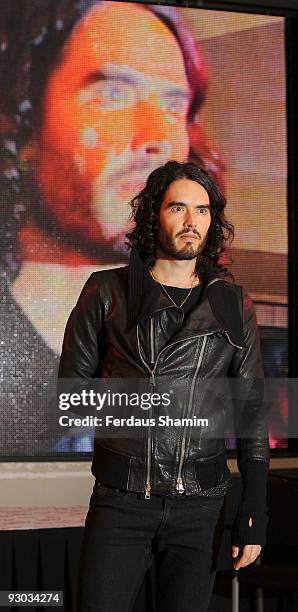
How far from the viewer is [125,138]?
4320 millimetres

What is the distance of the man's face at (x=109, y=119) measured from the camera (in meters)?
4.25

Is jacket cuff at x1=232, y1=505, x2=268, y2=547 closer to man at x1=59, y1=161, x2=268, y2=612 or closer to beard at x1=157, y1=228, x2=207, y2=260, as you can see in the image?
man at x1=59, y1=161, x2=268, y2=612

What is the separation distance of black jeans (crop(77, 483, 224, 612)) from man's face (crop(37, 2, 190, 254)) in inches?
102

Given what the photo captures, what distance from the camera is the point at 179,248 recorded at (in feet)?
5.99

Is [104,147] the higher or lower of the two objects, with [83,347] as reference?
higher

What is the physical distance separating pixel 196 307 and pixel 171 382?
0.16 meters

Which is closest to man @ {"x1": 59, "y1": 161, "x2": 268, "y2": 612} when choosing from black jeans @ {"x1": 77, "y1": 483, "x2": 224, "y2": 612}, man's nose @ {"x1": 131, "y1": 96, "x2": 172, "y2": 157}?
black jeans @ {"x1": 77, "y1": 483, "x2": 224, "y2": 612}

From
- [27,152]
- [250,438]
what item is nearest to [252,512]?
[250,438]

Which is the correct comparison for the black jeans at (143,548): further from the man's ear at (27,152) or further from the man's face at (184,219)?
the man's ear at (27,152)

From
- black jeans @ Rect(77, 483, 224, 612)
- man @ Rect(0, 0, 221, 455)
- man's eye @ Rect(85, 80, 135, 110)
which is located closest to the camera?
black jeans @ Rect(77, 483, 224, 612)

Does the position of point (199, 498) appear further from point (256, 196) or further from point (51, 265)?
point (256, 196)

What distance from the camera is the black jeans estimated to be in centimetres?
174

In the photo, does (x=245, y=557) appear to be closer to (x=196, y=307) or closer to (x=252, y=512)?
(x=252, y=512)

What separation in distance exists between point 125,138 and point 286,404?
4.47ft
